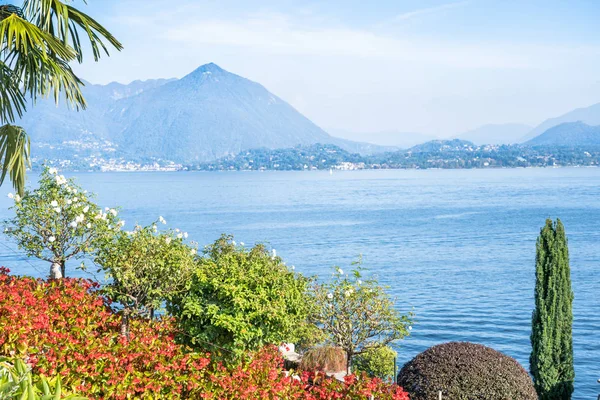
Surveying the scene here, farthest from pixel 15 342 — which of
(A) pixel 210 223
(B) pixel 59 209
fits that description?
(A) pixel 210 223

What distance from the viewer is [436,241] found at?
62438 millimetres

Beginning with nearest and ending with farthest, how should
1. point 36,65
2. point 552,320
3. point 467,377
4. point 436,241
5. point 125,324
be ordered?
1. point 36,65
2. point 467,377
3. point 125,324
4. point 552,320
5. point 436,241

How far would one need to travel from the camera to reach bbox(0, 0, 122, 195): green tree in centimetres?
881

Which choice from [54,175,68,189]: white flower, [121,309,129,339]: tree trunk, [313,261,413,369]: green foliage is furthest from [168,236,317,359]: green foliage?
[54,175,68,189]: white flower

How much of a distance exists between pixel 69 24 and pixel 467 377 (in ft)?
27.4

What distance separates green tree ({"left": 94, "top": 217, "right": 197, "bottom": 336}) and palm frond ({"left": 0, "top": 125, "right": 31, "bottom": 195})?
2761 mm

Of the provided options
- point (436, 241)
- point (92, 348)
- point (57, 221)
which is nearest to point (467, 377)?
point (92, 348)

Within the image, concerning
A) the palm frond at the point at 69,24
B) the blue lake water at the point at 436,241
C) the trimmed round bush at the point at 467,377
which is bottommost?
the blue lake water at the point at 436,241

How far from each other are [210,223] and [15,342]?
69325mm

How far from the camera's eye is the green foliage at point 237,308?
10461mm

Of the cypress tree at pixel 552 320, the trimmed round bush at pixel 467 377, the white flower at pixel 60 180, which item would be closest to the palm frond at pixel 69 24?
the white flower at pixel 60 180

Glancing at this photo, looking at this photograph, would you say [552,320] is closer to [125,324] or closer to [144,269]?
[144,269]

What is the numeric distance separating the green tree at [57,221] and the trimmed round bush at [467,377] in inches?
262

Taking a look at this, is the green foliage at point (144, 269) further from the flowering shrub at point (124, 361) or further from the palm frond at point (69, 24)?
the palm frond at point (69, 24)
